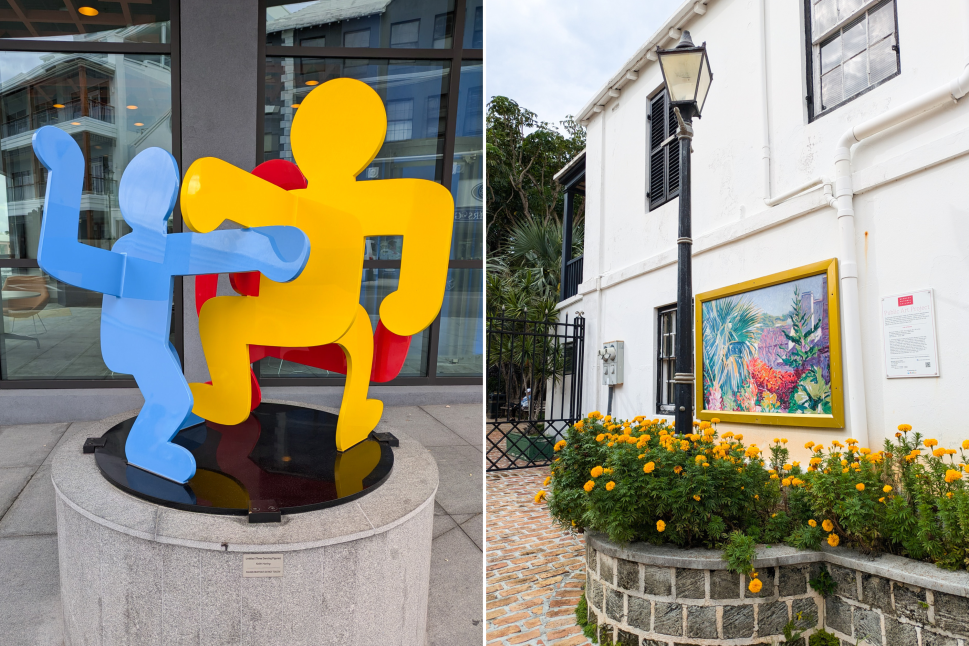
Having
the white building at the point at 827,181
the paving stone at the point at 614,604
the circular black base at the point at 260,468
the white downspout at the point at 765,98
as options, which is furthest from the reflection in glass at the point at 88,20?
the paving stone at the point at 614,604

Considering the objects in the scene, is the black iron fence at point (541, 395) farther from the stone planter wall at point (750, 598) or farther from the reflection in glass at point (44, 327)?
the stone planter wall at point (750, 598)

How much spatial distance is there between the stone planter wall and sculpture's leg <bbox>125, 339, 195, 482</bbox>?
2.43 m

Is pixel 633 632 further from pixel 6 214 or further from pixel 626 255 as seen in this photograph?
pixel 6 214

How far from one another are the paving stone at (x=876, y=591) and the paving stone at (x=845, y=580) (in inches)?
1.8

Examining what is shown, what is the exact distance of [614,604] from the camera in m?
3.60

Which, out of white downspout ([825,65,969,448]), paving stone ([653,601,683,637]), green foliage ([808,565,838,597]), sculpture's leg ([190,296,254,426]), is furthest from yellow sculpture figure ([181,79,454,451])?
white downspout ([825,65,969,448])

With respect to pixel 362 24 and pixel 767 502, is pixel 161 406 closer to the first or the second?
pixel 767 502

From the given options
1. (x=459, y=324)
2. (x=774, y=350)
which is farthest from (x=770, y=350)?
(x=459, y=324)

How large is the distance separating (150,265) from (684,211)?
3.74 metres

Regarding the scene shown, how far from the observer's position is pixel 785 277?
580 cm

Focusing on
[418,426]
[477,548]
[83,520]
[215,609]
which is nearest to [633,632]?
[477,548]

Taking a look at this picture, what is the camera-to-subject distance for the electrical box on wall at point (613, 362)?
876 centimetres

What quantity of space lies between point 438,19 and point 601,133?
3.67 meters

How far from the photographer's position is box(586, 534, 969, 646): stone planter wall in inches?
125
